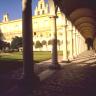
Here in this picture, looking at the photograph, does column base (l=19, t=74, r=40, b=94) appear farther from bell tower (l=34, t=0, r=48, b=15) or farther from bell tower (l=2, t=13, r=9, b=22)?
bell tower (l=2, t=13, r=9, b=22)

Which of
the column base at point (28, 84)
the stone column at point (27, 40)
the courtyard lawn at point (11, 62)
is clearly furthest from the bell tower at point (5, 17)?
the column base at point (28, 84)

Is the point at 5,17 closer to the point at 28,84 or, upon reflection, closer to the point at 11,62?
the point at 11,62

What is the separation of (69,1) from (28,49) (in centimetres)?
1063

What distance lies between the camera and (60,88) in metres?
9.34

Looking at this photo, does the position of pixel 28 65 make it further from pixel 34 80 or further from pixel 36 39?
pixel 36 39

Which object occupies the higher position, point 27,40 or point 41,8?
point 41,8

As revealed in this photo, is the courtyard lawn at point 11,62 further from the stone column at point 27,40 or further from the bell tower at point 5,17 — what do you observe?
the bell tower at point 5,17

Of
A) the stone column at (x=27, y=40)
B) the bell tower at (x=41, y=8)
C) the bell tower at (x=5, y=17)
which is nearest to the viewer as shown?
the stone column at (x=27, y=40)

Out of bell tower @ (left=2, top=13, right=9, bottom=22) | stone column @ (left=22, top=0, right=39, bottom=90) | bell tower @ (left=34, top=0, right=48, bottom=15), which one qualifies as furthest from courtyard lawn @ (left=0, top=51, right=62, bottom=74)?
bell tower @ (left=2, top=13, right=9, bottom=22)

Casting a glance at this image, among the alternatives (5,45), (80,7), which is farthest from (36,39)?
(80,7)

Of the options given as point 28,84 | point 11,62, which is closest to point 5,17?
point 11,62

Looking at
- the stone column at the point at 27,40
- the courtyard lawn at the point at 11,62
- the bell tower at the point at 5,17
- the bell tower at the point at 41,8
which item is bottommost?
the courtyard lawn at the point at 11,62

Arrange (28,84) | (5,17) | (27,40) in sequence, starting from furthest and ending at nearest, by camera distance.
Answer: (5,17) < (27,40) < (28,84)

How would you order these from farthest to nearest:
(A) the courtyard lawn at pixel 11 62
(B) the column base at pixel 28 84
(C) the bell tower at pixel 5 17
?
(C) the bell tower at pixel 5 17 < (A) the courtyard lawn at pixel 11 62 < (B) the column base at pixel 28 84
